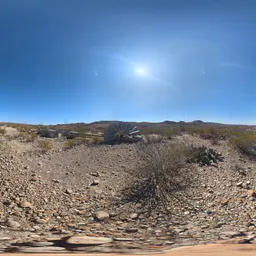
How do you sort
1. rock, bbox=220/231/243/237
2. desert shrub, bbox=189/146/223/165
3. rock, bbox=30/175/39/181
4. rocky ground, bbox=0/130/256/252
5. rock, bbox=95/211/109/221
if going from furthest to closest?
desert shrub, bbox=189/146/223/165 → rock, bbox=30/175/39/181 → rock, bbox=95/211/109/221 → rock, bbox=220/231/243/237 → rocky ground, bbox=0/130/256/252

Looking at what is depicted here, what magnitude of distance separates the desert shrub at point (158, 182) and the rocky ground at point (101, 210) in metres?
0.26

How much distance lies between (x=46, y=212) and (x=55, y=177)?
1954mm

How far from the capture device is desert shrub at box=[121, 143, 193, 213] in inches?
202

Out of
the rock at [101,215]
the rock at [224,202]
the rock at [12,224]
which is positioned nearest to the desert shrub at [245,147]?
the rock at [224,202]

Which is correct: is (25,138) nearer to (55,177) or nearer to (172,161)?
(55,177)

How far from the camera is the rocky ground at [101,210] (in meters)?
3.07

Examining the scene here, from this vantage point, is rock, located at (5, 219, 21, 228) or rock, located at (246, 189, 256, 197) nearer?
rock, located at (5, 219, 21, 228)

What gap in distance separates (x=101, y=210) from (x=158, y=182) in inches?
59.4

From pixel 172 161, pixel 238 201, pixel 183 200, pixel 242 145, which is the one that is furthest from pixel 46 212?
pixel 242 145

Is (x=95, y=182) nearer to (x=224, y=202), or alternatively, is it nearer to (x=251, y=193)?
(x=224, y=202)

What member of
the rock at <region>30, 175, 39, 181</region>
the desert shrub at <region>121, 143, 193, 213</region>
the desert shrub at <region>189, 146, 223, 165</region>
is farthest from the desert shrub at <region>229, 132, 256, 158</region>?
the rock at <region>30, 175, 39, 181</region>

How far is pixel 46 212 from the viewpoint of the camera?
15.0 ft

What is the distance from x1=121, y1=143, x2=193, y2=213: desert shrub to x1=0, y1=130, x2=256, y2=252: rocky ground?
0.85 ft

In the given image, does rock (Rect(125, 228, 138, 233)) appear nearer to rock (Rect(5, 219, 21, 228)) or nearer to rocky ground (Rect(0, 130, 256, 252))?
rocky ground (Rect(0, 130, 256, 252))
